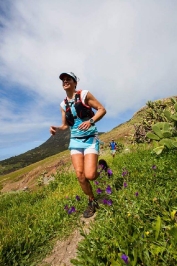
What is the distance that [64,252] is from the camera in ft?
13.2

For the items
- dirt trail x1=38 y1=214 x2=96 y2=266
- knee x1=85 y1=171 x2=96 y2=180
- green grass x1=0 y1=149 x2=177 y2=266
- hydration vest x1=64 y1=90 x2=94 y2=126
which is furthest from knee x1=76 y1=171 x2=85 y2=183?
hydration vest x1=64 y1=90 x2=94 y2=126

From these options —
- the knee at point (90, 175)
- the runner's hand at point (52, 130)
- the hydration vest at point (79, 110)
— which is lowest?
the knee at point (90, 175)

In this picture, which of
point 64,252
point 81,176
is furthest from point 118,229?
point 81,176

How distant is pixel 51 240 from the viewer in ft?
15.3

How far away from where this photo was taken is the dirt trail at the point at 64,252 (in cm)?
379

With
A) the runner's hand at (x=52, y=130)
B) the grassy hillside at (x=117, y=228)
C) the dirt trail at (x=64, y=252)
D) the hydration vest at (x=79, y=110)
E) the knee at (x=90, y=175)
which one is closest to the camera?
the grassy hillside at (x=117, y=228)

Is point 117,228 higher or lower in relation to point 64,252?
higher

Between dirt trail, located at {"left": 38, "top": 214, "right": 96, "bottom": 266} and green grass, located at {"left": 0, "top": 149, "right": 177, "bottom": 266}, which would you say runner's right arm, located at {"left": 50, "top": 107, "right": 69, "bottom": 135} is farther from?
dirt trail, located at {"left": 38, "top": 214, "right": 96, "bottom": 266}

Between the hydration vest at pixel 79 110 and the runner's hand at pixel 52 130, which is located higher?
the hydration vest at pixel 79 110

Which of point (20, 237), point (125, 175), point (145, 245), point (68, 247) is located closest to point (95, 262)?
point (145, 245)

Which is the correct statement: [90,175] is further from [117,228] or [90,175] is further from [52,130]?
[117,228]

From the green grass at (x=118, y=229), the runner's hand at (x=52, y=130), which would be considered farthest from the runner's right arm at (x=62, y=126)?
the green grass at (x=118, y=229)

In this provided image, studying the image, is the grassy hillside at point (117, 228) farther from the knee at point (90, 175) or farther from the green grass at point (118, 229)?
the knee at point (90, 175)

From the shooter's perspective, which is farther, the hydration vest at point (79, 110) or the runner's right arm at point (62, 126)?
the runner's right arm at point (62, 126)
